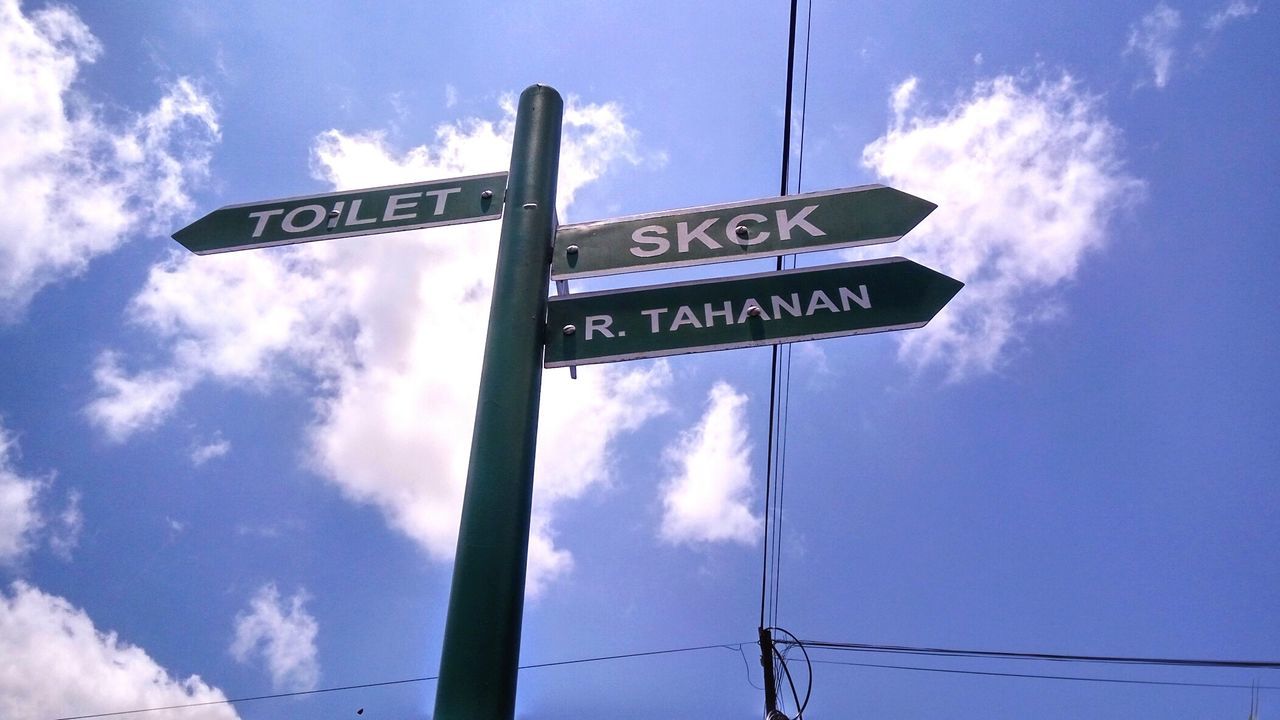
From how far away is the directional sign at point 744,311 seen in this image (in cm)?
308

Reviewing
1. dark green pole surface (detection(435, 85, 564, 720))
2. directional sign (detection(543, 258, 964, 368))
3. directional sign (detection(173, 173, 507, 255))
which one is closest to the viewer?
dark green pole surface (detection(435, 85, 564, 720))

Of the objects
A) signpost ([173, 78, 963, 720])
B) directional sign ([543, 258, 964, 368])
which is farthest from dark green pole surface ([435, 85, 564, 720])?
directional sign ([543, 258, 964, 368])

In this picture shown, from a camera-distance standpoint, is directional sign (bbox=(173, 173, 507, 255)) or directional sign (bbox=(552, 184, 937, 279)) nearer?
directional sign (bbox=(552, 184, 937, 279))

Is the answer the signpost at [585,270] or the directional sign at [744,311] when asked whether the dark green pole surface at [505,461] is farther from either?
the directional sign at [744,311]

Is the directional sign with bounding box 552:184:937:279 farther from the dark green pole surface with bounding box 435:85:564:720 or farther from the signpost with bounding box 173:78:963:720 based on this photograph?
the dark green pole surface with bounding box 435:85:564:720

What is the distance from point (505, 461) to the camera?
2572mm

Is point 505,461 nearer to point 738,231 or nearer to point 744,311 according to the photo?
point 744,311

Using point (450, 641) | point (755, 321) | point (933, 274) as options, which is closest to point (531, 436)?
point (450, 641)

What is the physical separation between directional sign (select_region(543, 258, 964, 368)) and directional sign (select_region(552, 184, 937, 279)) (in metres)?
0.10

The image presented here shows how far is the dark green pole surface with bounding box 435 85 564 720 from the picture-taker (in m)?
2.22

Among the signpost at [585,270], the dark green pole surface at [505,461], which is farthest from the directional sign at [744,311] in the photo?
the dark green pole surface at [505,461]

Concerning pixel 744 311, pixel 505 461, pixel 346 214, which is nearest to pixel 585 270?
pixel 744 311

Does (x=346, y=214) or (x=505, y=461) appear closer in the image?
(x=505, y=461)

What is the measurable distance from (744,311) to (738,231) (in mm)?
359
